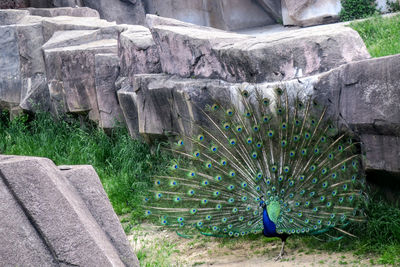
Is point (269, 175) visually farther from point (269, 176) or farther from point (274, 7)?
point (274, 7)

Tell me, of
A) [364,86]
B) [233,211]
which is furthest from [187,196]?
[364,86]

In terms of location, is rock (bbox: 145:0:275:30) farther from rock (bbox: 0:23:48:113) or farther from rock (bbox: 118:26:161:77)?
rock (bbox: 118:26:161:77)

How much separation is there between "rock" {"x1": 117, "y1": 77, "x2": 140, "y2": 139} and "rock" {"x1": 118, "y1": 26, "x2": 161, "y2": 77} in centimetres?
18

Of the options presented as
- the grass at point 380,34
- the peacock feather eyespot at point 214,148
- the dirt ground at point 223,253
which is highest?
the grass at point 380,34

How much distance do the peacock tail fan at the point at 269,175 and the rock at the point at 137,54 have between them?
5.95 ft

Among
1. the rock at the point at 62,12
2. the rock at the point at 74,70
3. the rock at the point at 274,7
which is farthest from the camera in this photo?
the rock at the point at 274,7

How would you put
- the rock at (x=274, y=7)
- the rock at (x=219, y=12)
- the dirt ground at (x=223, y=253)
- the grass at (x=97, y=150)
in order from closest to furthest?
the dirt ground at (x=223, y=253) → the grass at (x=97, y=150) → the rock at (x=274, y=7) → the rock at (x=219, y=12)

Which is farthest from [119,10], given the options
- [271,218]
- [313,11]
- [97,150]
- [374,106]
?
[374,106]

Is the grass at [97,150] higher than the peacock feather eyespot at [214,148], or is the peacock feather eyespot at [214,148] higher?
the peacock feather eyespot at [214,148]

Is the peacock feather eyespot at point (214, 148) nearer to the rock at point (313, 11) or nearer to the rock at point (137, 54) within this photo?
the rock at point (137, 54)

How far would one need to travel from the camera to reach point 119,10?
538 inches

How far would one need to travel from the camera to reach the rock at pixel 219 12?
50.3 feet

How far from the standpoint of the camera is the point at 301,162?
5336 mm

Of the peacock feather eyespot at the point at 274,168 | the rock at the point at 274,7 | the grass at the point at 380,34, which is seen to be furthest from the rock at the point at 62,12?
the peacock feather eyespot at the point at 274,168
